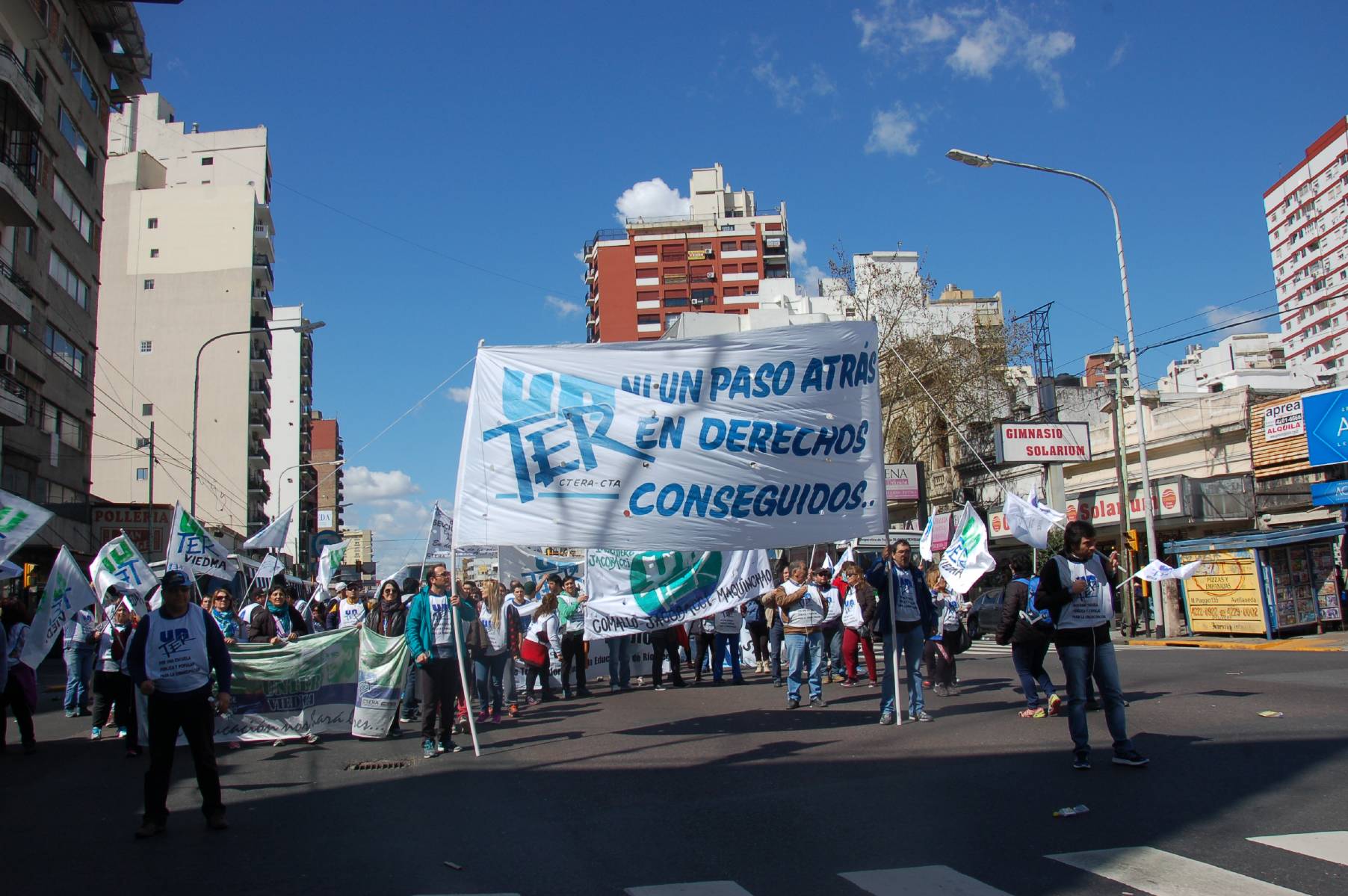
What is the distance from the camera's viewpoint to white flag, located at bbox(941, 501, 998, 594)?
13500mm

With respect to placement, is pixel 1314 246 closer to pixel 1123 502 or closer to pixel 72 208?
pixel 1123 502

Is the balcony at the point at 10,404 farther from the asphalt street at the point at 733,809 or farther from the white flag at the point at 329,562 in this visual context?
the asphalt street at the point at 733,809

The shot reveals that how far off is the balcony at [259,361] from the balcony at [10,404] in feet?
129

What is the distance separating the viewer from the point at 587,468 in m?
9.41

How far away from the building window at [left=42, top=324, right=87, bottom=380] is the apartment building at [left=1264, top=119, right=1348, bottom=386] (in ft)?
341

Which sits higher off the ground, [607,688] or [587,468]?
[587,468]

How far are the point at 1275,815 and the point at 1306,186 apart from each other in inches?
5151

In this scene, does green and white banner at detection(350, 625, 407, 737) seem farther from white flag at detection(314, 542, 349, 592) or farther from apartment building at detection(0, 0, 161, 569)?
apartment building at detection(0, 0, 161, 569)

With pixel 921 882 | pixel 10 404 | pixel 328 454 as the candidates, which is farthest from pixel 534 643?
pixel 328 454

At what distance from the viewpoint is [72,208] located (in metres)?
36.8

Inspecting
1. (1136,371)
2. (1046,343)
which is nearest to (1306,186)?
(1046,343)

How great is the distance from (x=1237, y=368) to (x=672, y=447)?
83830 mm

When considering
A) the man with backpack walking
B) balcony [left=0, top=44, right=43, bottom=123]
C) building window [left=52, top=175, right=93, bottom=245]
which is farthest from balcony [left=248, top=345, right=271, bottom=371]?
the man with backpack walking

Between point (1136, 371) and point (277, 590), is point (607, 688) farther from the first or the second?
point (1136, 371)
